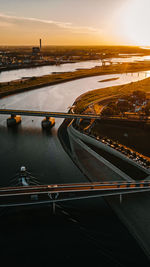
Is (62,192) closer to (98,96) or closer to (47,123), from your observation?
(47,123)

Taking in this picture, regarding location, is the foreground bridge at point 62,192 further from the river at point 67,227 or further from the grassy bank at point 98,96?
the grassy bank at point 98,96

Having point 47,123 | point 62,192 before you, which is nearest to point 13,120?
point 47,123

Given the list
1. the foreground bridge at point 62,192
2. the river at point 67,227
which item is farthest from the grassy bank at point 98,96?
the foreground bridge at point 62,192

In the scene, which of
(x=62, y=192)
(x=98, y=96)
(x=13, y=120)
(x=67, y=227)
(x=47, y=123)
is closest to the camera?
(x=67, y=227)

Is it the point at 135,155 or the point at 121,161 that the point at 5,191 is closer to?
the point at 121,161

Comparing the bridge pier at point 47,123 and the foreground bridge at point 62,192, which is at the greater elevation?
the bridge pier at point 47,123

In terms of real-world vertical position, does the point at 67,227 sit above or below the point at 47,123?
below

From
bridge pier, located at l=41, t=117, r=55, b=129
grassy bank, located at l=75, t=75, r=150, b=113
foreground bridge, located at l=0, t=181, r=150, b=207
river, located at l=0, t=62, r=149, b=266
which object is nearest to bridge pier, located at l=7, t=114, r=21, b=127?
bridge pier, located at l=41, t=117, r=55, b=129

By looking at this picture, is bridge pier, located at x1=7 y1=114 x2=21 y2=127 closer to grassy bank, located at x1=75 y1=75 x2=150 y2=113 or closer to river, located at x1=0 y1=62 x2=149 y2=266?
river, located at x1=0 y1=62 x2=149 y2=266

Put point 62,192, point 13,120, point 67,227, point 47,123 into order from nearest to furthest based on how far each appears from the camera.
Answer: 1. point 67,227
2. point 62,192
3. point 47,123
4. point 13,120
